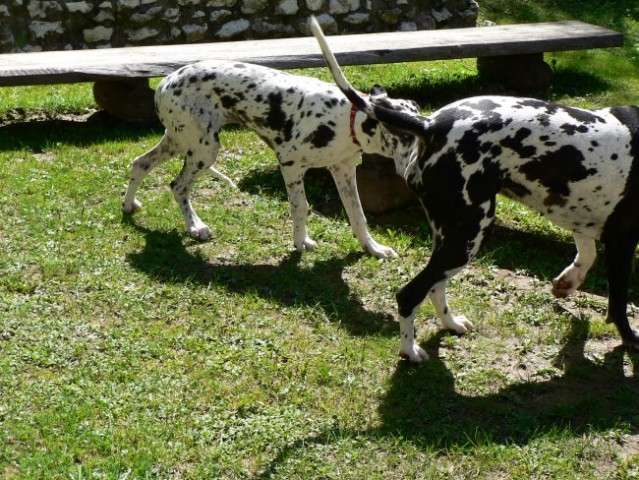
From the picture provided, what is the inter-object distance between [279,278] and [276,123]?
104 centimetres

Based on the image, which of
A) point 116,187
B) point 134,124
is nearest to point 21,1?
point 134,124

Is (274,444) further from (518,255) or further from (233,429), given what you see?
(518,255)

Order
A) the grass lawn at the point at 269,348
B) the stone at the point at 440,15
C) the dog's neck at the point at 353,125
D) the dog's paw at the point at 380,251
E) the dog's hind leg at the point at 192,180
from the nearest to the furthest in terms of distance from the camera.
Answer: the grass lawn at the point at 269,348
the dog's neck at the point at 353,125
the dog's paw at the point at 380,251
the dog's hind leg at the point at 192,180
the stone at the point at 440,15

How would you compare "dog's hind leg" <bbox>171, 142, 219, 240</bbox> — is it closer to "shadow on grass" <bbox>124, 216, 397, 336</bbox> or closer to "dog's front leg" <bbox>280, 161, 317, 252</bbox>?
"shadow on grass" <bbox>124, 216, 397, 336</bbox>

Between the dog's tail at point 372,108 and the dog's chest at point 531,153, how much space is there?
0.34 ft

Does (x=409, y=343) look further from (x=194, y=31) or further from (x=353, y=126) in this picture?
(x=194, y=31)

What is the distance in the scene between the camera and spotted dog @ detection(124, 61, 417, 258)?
623 centimetres

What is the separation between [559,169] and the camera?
492cm

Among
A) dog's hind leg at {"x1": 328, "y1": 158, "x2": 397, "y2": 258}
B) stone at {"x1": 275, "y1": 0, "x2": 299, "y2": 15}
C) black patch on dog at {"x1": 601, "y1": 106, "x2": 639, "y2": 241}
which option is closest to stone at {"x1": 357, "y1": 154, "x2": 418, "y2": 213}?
dog's hind leg at {"x1": 328, "y1": 158, "x2": 397, "y2": 258}

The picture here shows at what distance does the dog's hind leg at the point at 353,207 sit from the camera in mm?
6500

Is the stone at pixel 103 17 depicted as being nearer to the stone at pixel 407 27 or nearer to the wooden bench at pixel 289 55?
the wooden bench at pixel 289 55

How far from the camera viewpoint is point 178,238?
673 cm

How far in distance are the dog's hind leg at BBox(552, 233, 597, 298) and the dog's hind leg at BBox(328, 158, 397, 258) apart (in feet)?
3.78

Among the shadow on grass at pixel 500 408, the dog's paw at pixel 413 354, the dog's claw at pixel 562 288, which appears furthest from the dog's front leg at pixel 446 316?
the dog's claw at pixel 562 288
